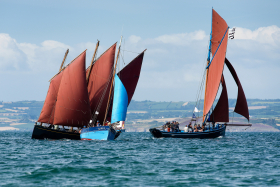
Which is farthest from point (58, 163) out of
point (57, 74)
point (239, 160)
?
point (57, 74)

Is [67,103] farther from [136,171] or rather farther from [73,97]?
[136,171]

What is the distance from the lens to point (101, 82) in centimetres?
6119

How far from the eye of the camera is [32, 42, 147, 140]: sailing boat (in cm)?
5706

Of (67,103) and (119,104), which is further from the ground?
(67,103)

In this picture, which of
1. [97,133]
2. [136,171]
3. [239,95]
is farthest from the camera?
[239,95]

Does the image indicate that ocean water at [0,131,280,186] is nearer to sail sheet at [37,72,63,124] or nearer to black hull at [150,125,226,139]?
sail sheet at [37,72,63,124]

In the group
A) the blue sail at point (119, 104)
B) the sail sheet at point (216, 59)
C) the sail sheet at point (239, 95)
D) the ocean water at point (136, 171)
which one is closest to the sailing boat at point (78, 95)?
the blue sail at point (119, 104)

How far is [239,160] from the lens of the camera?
34219 millimetres

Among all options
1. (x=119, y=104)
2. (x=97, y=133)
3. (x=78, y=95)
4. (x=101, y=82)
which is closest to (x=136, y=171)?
(x=119, y=104)

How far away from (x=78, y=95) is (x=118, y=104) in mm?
6193

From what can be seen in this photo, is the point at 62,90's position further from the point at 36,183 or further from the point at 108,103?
the point at 36,183

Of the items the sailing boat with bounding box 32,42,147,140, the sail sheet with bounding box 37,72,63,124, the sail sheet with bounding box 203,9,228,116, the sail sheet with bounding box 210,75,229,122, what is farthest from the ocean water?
the sail sheet with bounding box 210,75,229,122

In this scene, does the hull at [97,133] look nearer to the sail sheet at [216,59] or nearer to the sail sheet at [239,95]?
the sail sheet at [216,59]

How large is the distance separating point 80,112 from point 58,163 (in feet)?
90.9
